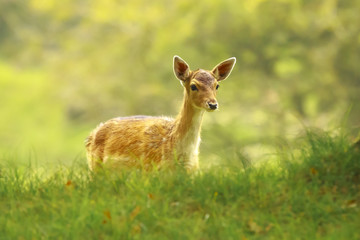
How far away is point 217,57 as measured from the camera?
85.8 ft

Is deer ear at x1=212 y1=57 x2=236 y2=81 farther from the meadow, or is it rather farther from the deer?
the meadow

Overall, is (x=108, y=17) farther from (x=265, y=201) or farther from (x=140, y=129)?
(x=265, y=201)

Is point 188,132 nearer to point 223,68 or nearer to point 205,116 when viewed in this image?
point 223,68

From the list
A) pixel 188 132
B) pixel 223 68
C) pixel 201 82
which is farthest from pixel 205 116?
pixel 188 132

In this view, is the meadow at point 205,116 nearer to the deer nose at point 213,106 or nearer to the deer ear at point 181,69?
the deer nose at point 213,106

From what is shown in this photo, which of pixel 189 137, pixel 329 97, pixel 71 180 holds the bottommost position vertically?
pixel 71 180

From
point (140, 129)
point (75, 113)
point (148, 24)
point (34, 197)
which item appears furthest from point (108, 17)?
point (34, 197)

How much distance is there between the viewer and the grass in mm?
5414

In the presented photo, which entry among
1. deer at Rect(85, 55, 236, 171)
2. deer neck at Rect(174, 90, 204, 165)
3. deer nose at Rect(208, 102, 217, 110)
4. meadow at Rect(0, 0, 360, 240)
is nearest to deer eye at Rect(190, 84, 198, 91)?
deer at Rect(85, 55, 236, 171)

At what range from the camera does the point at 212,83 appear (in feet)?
25.2

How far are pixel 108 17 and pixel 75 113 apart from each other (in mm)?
6812

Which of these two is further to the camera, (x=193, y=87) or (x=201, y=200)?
(x=193, y=87)

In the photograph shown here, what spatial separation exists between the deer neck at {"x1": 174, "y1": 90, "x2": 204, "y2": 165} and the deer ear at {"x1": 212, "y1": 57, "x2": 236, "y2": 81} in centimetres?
50

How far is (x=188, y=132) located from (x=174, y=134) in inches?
7.1
